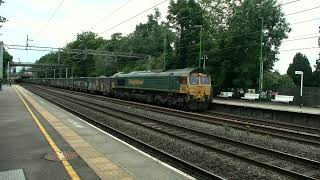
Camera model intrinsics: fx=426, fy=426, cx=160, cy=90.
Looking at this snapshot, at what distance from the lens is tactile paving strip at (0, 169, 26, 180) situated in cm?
877

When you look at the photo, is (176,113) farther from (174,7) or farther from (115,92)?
(174,7)

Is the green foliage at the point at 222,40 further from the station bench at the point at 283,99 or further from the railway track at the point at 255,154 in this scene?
the railway track at the point at 255,154

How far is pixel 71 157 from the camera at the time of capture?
10891mm

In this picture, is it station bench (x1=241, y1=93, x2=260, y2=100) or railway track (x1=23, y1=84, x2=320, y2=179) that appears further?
station bench (x1=241, y1=93, x2=260, y2=100)

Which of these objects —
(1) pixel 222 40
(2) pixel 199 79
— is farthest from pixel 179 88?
(1) pixel 222 40

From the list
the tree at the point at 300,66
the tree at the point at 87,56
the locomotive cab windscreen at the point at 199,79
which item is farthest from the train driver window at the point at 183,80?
the tree at the point at 87,56

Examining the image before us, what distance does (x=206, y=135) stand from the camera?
54.6 feet

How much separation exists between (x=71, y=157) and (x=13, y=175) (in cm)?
206

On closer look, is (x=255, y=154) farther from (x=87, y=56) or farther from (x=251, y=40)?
(x=87, y=56)

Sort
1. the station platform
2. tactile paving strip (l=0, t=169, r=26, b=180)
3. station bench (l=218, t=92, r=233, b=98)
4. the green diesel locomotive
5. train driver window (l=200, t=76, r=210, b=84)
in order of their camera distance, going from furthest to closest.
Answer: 1. station bench (l=218, t=92, r=233, b=98)
2. train driver window (l=200, t=76, r=210, b=84)
3. the green diesel locomotive
4. the station platform
5. tactile paving strip (l=0, t=169, r=26, b=180)

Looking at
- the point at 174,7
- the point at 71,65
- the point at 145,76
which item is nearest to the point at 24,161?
the point at 145,76

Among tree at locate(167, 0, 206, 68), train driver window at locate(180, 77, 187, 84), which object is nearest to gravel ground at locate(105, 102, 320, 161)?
train driver window at locate(180, 77, 187, 84)

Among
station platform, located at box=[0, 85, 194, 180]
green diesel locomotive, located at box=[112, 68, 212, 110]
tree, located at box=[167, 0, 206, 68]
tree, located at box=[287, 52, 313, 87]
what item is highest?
tree, located at box=[167, 0, 206, 68]

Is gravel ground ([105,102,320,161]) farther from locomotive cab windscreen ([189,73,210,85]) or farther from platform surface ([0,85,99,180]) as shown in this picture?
locomotive cab windscreen ([189,73,210,85])
